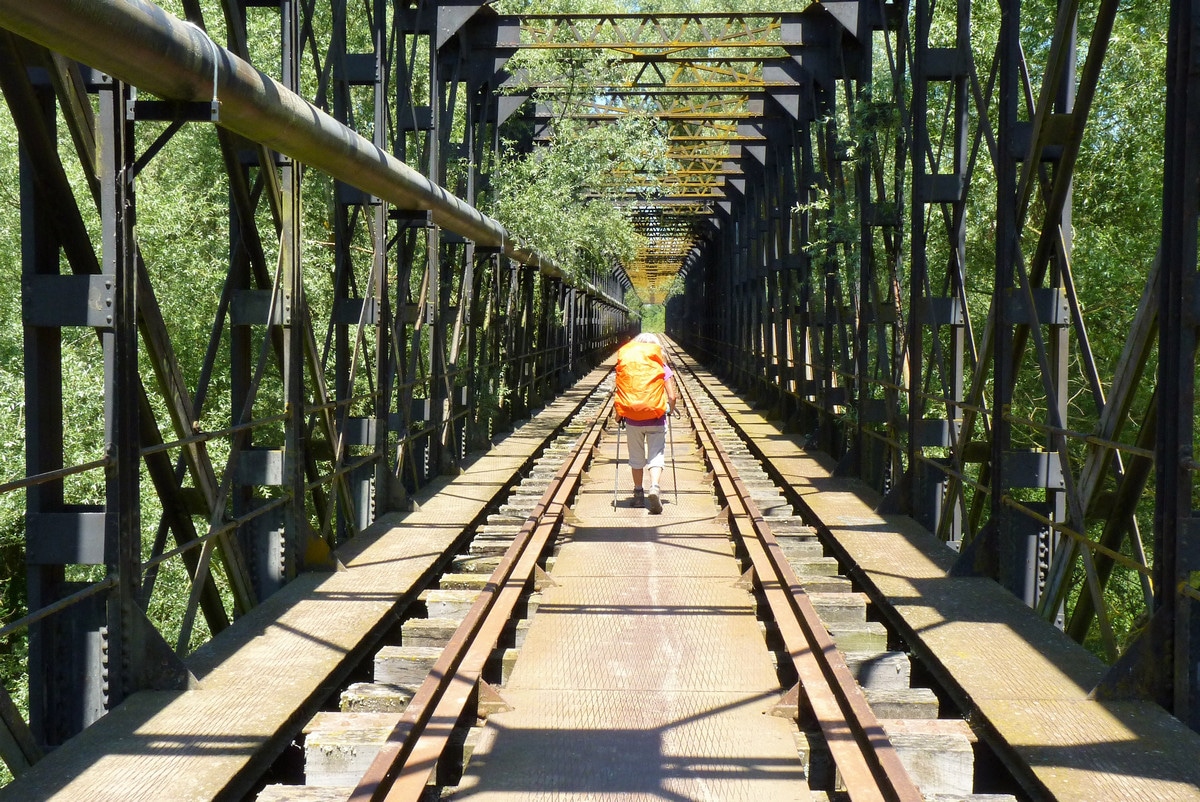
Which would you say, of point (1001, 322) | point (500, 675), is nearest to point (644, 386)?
point (1001, 322)

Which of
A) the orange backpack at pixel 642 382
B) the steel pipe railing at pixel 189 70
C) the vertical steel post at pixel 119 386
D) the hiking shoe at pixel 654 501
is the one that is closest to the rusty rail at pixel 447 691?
the vertical steel post at pixel 119 386

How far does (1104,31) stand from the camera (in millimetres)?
6426

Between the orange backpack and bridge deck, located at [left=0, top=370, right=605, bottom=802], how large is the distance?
228 cm

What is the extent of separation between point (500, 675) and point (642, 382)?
4.49 m

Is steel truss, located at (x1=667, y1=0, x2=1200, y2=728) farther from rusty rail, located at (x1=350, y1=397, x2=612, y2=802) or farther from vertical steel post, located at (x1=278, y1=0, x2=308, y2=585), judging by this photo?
vertical steel post, located at (x1=278, y1=0, x2=308, y2=585)

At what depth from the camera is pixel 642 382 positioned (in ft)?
36.1

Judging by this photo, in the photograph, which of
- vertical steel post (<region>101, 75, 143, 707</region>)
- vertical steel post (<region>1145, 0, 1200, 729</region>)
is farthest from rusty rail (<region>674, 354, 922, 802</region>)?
vertical steel post (<region>101, 75, 143, 707</region>)

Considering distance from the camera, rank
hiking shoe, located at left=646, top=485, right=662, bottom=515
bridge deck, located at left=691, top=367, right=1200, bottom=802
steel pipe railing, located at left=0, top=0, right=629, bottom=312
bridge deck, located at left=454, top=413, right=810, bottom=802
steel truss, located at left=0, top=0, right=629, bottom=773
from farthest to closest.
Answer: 1. hiking shoe, located at left=646, top=485, right=662, bottom=515
2. steel truss, located at left=0, top=0, right=629, bottom=773
3. bridge deck, located at left=454, top=413, right=810, bottom=802
4. bridge deck, located at left=691, top=367, right=1200, bottom=802
5. steel pipe railing, located at left=0, top=0, right=629, bottom=312

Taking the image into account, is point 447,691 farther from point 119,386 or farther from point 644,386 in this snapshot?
point 644,386

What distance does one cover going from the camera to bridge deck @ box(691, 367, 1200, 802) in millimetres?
4609

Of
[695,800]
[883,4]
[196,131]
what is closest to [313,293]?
[196,131]

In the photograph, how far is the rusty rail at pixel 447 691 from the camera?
176 inches

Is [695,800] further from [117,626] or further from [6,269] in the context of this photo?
[6,269]

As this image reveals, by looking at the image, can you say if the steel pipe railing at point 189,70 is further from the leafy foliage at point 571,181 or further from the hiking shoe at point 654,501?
the leafy foliage at point 571,181
